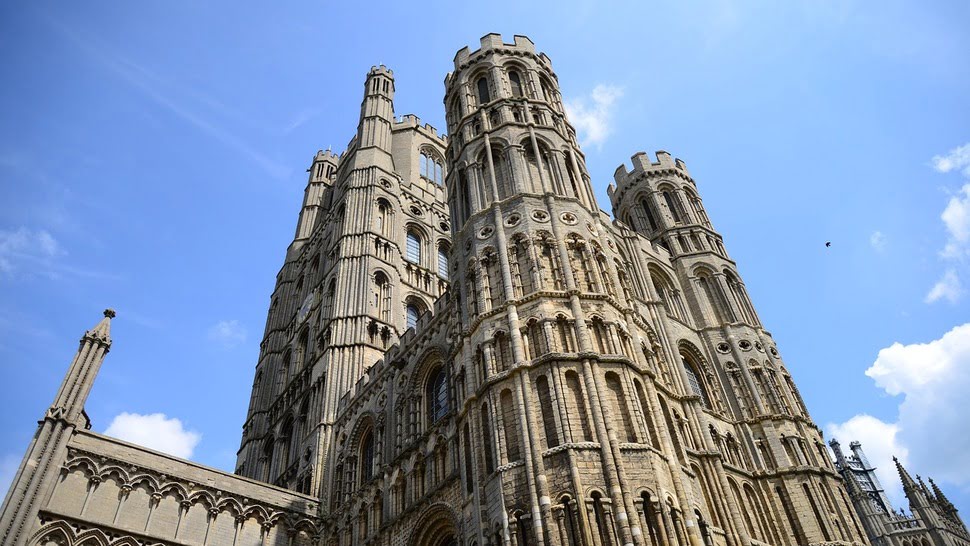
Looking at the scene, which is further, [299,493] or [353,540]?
[299,493]

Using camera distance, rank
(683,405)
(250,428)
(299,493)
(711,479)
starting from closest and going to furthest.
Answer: (711,479) < (683,405) < (299,493) < (250,428)

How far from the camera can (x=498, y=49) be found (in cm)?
3428

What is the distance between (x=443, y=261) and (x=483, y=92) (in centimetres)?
1698

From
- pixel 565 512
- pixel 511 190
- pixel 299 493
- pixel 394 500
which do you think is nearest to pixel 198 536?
pixel 299 493

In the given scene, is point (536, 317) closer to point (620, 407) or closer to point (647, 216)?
point (620, 407)

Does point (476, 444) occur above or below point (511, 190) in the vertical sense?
below

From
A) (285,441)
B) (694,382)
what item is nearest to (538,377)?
(694,382)

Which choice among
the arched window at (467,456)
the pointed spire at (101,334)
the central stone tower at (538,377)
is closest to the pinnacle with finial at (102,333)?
the pointed spire at (101,334)

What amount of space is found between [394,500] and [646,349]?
1048 centimetres

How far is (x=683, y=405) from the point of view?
24.7 m

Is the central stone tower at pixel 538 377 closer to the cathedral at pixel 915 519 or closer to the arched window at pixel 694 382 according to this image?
the arched window at pixel 694 382

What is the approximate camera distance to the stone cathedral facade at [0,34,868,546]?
18578mm

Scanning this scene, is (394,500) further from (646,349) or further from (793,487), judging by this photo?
(793,487)

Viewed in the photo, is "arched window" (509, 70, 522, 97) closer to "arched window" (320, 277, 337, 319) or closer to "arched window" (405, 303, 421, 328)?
"arched window" (405, 303, 421, 328)
